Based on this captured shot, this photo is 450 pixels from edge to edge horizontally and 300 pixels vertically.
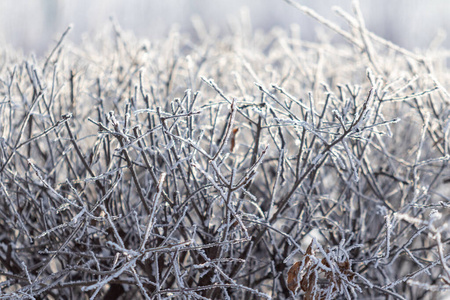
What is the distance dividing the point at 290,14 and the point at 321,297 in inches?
1071

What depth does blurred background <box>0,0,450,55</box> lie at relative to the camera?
15.8 m

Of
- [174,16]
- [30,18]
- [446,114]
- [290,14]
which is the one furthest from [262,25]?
[446,114]

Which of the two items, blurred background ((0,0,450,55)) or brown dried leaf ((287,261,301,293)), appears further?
blurred background ((0,0,450,55))

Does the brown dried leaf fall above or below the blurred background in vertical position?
above

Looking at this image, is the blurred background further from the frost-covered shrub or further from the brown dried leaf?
the brown dried leaf

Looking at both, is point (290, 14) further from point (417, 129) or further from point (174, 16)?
point (417, 129)

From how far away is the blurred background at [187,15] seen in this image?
15750 millimetres

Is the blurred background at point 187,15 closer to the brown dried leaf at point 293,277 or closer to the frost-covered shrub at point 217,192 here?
the frost-covered shrub at point 217,192

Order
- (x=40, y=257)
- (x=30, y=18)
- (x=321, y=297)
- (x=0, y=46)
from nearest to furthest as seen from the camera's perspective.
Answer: (x=321, y=297) → (x=40, y=257) → (x=0, y=46) → (x=30, y=18)

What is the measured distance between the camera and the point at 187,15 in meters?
28.2

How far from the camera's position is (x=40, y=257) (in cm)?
222

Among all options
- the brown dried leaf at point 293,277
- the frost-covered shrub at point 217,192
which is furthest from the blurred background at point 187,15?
the brown dried leaf at point 293,277

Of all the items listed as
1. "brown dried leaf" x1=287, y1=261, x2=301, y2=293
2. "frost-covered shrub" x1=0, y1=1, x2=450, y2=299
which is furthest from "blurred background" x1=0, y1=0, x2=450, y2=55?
"brown dried leaf" x1=287, y1=261, x2=301, y2=293

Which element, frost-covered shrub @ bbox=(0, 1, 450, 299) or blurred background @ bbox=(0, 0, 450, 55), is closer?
frost-covered shrub @ bbox=(0, 1, 450, 299)
